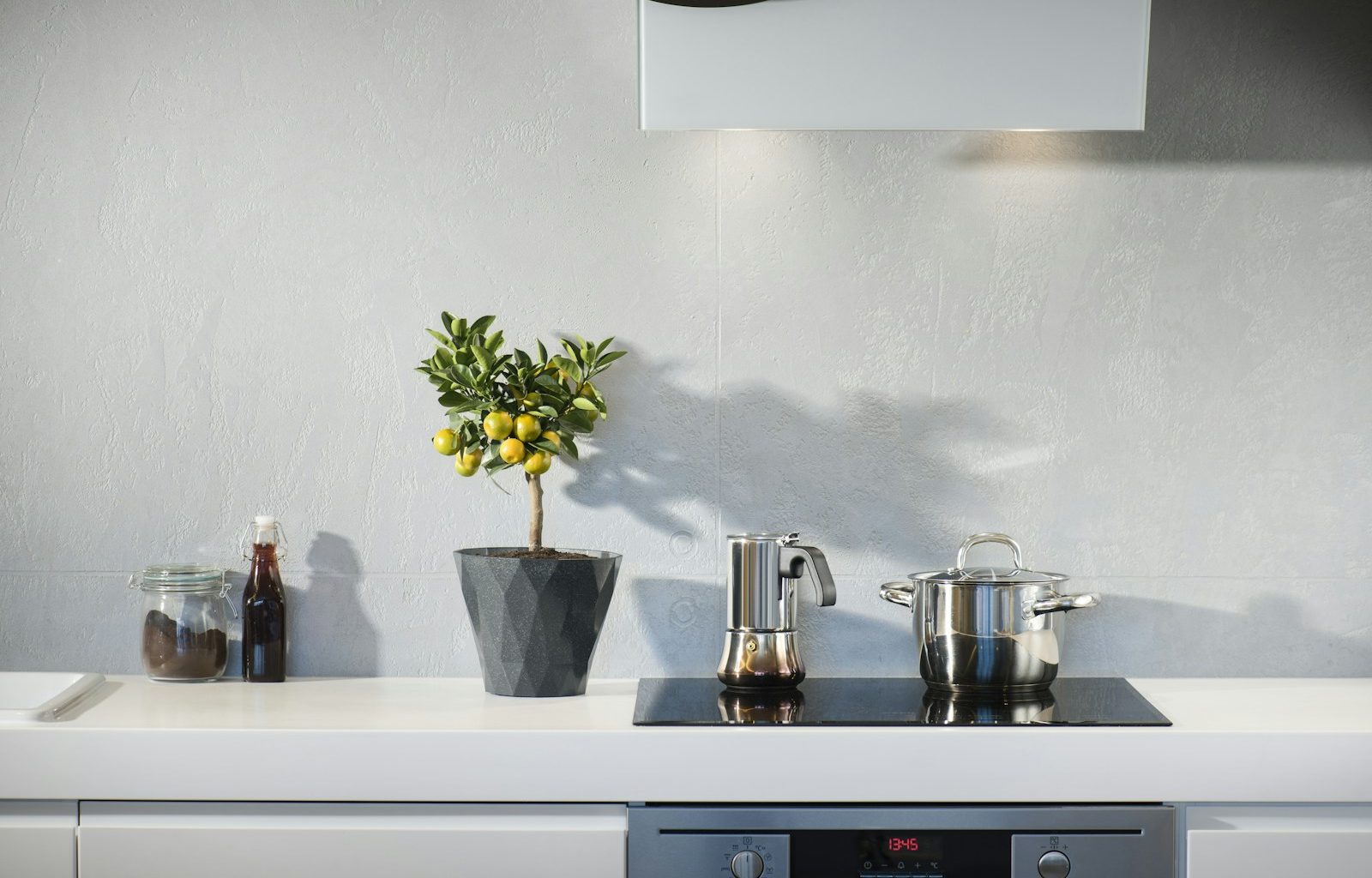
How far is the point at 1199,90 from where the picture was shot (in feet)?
5.65

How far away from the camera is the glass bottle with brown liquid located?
163cm

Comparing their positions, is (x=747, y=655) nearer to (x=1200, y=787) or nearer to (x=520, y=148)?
(x=1200, y=787)

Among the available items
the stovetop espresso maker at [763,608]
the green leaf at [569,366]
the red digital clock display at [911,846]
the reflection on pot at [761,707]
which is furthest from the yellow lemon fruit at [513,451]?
the red digital clock display at [911,846]

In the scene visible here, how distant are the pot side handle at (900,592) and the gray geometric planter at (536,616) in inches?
14.5

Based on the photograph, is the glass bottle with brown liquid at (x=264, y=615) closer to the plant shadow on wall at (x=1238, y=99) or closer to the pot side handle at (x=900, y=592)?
the pot side handle at (x=900, y=592)

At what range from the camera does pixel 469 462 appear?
1.56m

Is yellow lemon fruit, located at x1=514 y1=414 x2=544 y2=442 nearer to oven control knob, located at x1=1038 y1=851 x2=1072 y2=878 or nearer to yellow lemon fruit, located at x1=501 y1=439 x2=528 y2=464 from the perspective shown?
yellow lemon fruit, located at x1=501 y1=439 x2=528 y2=464

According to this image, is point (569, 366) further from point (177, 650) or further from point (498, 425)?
point (177, 650)

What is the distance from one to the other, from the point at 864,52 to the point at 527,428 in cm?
62

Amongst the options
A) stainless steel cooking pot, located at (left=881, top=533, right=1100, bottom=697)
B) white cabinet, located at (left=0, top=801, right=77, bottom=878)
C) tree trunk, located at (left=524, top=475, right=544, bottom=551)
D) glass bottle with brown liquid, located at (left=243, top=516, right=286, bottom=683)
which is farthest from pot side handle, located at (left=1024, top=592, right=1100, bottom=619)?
white cabinet, located at (left=0, top=801, right=77, bottom=878)

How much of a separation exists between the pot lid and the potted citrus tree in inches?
17.0

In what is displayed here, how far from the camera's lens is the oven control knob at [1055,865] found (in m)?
1.30

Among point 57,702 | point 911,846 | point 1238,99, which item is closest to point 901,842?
point 911,846

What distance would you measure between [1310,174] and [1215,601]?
63 centimetres
